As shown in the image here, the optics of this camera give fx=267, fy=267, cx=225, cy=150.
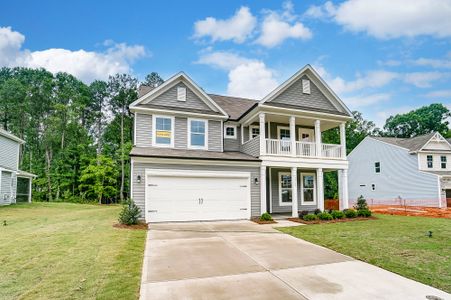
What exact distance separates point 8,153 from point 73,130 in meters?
12.6

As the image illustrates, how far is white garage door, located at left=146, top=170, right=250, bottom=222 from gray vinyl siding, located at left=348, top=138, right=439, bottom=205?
813 inches

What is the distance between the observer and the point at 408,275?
534 centimetres

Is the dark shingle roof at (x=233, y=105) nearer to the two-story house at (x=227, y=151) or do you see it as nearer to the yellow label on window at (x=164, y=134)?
the two-story house at (x=227, y=151)

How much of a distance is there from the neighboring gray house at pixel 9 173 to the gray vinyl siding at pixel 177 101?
14.5m

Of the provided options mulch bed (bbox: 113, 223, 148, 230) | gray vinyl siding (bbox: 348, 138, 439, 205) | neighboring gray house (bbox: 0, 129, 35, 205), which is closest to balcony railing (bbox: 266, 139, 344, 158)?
mulch bed (bbox: 113, 223, 148, 230)

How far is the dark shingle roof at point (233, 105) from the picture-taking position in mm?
16583

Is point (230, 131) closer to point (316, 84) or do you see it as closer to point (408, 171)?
point (316, 84)

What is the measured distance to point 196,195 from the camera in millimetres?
12508

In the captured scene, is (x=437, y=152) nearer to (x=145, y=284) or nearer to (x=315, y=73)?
(x=315, y=73)

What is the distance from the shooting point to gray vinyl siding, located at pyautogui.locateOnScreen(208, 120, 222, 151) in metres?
14.8

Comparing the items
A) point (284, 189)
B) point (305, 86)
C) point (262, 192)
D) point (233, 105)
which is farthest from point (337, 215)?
point (233, 105)

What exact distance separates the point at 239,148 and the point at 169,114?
4.69 meters

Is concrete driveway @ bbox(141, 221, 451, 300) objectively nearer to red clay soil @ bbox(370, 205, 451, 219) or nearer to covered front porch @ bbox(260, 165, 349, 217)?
covered front porch @ bbox(260, 165, 349, 217)

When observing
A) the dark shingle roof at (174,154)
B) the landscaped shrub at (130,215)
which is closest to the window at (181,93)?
the dark shingle roof at (174,154)
